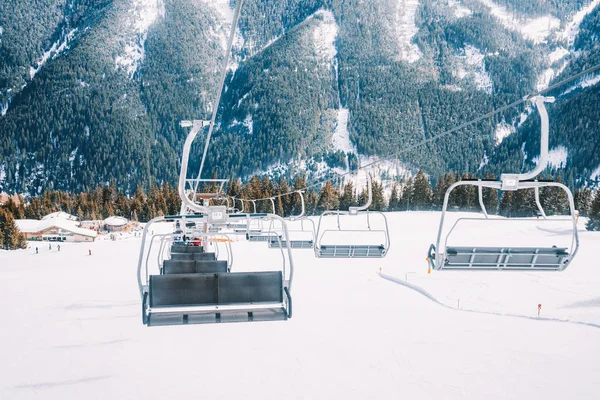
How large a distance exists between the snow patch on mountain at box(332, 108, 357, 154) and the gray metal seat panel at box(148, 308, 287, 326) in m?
168

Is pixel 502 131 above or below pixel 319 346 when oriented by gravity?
above

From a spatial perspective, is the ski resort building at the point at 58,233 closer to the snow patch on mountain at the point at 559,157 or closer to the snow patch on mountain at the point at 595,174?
the snow patch on mountain at the point at 595,174

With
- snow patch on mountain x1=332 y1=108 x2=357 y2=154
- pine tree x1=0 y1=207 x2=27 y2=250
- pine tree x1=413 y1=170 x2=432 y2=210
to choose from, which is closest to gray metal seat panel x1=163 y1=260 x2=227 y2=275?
pine tree x1=0 y1=207 x2=27 y2=250

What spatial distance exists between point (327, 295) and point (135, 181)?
16463 cm

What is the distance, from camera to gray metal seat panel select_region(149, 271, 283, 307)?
6.80 metres

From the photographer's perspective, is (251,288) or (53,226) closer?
(251,288)

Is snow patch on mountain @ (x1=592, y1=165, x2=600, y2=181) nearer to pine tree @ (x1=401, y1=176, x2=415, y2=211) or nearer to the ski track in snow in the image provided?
pine tree @ (x1=401, y1=176, x2=415, y2=211)

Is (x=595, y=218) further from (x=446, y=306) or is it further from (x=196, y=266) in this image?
(x=196, y=266)

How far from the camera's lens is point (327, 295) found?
22.1m

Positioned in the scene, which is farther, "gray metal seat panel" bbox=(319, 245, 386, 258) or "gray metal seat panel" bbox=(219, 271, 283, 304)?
"gray metal seat panel" bbox=(319, 245, 386, 258)

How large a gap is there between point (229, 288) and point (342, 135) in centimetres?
17680

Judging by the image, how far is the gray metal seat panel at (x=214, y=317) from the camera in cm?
598

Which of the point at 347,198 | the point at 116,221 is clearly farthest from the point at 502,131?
the point at 116,221

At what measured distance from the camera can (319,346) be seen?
14.2 m
